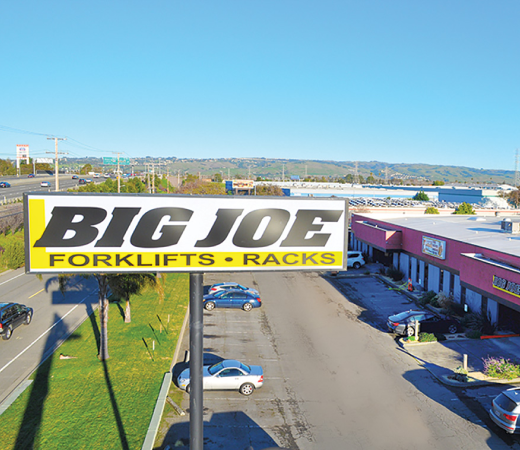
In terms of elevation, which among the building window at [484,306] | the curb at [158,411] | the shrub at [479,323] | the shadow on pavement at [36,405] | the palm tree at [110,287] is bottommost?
the shadow on pavement at [36,405]

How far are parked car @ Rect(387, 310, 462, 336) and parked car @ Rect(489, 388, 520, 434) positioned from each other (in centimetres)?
828

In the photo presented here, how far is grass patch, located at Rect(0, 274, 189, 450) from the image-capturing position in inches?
502

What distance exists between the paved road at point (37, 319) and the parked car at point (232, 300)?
7320 millimetres

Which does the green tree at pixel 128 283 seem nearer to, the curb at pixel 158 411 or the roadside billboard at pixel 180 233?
the curb at pixel 158 411

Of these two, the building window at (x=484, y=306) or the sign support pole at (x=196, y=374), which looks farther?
the building window at (x=484, y=306)

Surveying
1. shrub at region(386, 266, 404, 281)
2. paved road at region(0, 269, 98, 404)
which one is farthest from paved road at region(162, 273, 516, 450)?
shrub at region(386, 266, 404, 281)

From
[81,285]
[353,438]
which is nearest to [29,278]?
[81,285]

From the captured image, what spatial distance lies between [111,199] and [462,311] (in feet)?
80.4

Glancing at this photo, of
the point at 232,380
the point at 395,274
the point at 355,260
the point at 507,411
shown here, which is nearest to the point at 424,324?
the point at 507,411

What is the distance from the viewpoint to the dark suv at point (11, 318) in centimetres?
2053

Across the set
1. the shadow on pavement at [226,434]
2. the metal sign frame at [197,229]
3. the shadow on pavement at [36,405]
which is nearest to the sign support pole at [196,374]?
the metal sign frame at [197,229]

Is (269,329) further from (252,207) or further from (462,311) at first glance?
(252,207)

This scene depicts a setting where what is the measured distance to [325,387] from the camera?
1653 cm

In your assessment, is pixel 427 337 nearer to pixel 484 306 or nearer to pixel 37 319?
pixel 484 306
